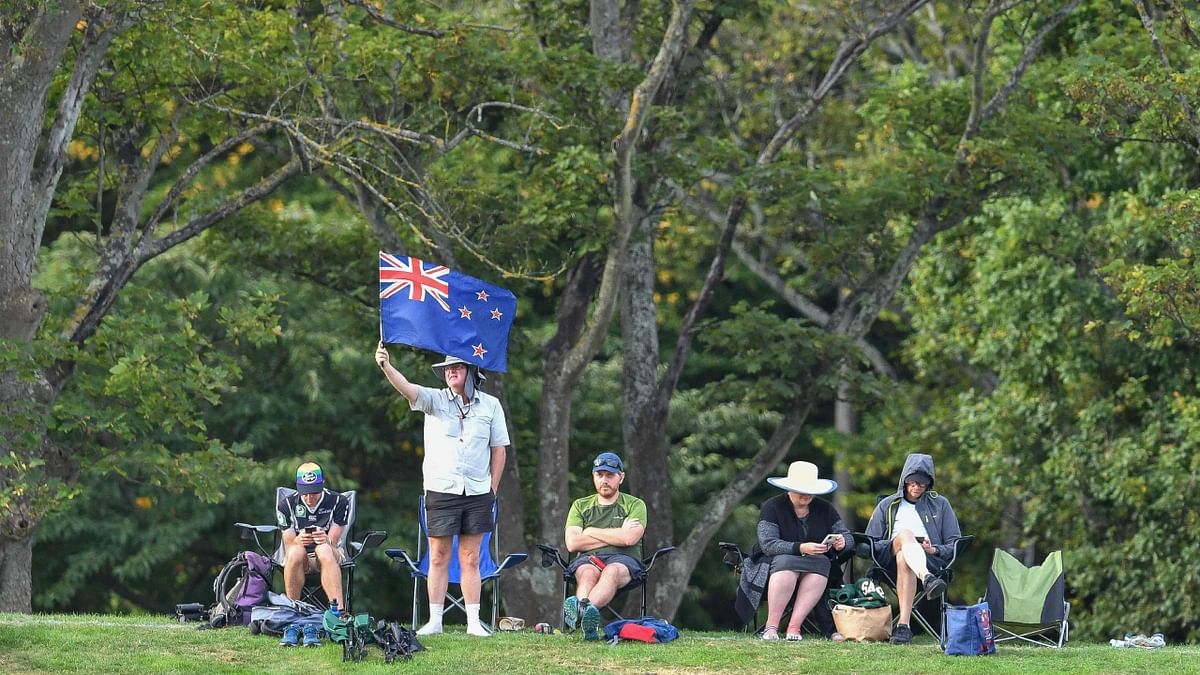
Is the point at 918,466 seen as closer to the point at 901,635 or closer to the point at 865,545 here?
the point at 865,545

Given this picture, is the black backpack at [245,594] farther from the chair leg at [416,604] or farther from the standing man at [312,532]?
the chair leg at [416,604]

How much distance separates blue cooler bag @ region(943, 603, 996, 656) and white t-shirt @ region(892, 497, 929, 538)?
1118 mm

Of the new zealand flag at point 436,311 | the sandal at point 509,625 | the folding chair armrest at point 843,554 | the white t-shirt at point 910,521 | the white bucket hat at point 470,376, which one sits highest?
the new zealand flag at point 436,311

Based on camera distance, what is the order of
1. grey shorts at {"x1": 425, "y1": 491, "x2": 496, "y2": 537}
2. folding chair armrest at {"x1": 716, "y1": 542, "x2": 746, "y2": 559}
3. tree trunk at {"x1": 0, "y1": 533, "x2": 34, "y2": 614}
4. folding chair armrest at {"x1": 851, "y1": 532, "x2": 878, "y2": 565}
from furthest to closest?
tree trunk at {"x1": 0, "y1": 533, "x2": 34, "y2": 614}
folding chair armrest at {"x1": 716, "y1": 542, "x2": 746, "y2": 559}
folding chair armrest at {"x1": 851, "y1": 532, "x2": 878, "y2": 565}
grey shorts at {"x1": 425, "y1": 491, "x2": 496, "y2": 537}

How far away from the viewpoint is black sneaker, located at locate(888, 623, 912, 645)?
1104cm

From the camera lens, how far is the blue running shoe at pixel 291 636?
10.1m

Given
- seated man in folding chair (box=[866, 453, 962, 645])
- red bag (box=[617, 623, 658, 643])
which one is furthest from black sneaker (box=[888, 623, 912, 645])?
red bag (box=[617, 623, 658, 643])

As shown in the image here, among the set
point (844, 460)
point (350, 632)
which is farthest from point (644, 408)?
point (844, 460)

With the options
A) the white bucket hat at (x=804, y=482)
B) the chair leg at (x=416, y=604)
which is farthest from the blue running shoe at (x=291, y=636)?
the white bucket hat at (x=804, y=482)

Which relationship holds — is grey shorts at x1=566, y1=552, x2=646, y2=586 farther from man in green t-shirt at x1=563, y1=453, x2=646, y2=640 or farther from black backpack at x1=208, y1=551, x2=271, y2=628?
black backpack at x1=208, y1=551, x2=271, y2=628

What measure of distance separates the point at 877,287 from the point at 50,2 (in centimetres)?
818

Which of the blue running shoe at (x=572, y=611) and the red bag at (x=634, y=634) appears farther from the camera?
the blue running shoe at (x=572, y=611)

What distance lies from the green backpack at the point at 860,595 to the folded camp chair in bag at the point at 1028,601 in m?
0.65

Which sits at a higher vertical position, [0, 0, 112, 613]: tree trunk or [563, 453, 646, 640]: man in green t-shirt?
[0, 0, 112, 613]: tree trunk
